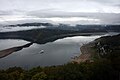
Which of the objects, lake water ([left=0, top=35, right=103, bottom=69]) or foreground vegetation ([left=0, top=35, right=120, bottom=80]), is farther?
lake water ([left=0, top=35, right=103, bottom=69])

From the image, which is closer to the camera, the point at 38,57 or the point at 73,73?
the point at 73,73

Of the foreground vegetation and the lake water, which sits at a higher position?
the foreground vegetation

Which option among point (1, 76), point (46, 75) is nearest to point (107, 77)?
point (46, 75)

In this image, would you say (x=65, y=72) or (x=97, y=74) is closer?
(x=65, y=72)

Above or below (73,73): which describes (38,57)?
below

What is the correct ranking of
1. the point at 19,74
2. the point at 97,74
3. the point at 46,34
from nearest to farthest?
the point at 19,74 → the point at 97,74 → the point at 46,34

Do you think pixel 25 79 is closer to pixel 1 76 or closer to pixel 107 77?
pixel 1 76

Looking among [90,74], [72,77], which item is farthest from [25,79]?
[90,74]

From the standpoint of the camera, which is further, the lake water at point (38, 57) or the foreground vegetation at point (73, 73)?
the lake water at point (38, 57)

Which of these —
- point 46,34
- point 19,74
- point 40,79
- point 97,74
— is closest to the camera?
point 40,79

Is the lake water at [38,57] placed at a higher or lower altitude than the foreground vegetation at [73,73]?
lower

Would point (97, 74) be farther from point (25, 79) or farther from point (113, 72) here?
point (25, 79)
